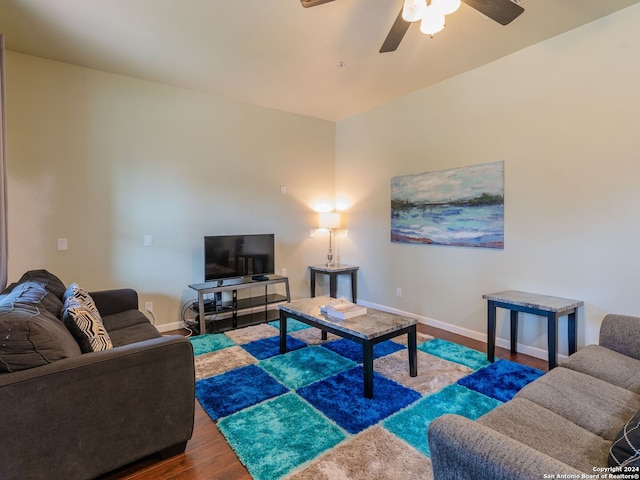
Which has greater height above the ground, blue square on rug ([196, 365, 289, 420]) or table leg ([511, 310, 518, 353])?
table leg ([511, 310, 518, 353])

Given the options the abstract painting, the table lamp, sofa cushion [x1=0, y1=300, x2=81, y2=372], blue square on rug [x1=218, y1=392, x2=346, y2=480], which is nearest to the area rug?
blue square on rug [x1=218, y1=392, x2=346, y2=480]

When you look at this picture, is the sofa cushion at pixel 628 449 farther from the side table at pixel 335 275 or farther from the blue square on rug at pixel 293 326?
the side table at pixel 335 275

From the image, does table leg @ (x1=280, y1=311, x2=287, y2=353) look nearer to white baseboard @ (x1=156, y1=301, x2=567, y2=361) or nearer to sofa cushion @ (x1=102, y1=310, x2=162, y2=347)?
sofa cushion @ (x1=102, y1=310, x2=162, y2=347)

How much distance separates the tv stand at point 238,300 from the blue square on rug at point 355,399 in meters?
1.70

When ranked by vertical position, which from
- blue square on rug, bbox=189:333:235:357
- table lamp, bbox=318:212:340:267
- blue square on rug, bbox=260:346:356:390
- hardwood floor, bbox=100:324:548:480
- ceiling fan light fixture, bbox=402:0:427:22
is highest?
ceiling fan light fixture, bbox=402:0:427:22

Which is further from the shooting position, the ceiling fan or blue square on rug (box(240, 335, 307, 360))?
blue square on rug (box(240, 335, 307, 360))

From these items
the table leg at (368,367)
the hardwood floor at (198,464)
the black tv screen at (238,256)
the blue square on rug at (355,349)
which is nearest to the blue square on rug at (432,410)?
the table leg at (368,367)

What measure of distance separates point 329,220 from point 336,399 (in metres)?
2.88

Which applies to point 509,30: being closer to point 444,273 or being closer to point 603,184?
point 603,184

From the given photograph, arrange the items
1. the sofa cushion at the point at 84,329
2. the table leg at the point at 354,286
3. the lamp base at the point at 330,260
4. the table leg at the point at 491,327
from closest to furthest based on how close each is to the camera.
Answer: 1. the sofa cushion at the point at 84,329
2. the table leg at the point at 491,327
3. the table leg at the point at 354,286
4. the lamp base at the point at 330,260

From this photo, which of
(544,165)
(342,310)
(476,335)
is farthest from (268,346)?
(544,165)

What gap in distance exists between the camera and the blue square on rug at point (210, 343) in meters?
3.23

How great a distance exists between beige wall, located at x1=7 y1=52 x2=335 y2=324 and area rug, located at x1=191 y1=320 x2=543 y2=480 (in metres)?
1.29

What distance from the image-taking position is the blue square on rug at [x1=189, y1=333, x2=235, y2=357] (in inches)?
127
